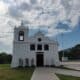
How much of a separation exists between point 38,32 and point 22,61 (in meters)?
5.51

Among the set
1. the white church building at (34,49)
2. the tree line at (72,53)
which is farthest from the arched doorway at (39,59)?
the tree line at (72,53)

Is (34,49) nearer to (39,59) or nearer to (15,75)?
(39,59)

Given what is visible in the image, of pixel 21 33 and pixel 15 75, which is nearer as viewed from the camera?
pixel 15 75

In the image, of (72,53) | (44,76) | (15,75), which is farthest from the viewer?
(72,53)

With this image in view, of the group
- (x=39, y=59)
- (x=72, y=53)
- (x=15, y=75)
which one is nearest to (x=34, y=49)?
(x=39, y=59)

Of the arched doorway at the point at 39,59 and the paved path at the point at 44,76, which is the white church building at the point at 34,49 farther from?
the paved path at the point at 44,76

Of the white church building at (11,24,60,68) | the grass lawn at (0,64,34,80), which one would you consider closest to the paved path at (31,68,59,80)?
the grass lawn at (0,64,34,80)

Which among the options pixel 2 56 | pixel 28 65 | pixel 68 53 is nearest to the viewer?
pixel 28 65

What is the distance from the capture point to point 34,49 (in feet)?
152

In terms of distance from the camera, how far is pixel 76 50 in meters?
85.6

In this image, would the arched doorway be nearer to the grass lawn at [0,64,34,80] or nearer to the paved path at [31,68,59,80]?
the grass lawn at [0,64,34,80]

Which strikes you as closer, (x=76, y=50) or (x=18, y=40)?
(x=18, y=40)

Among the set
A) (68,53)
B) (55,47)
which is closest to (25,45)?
(55,47)

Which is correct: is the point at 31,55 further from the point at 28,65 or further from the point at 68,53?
the point at 68,53
